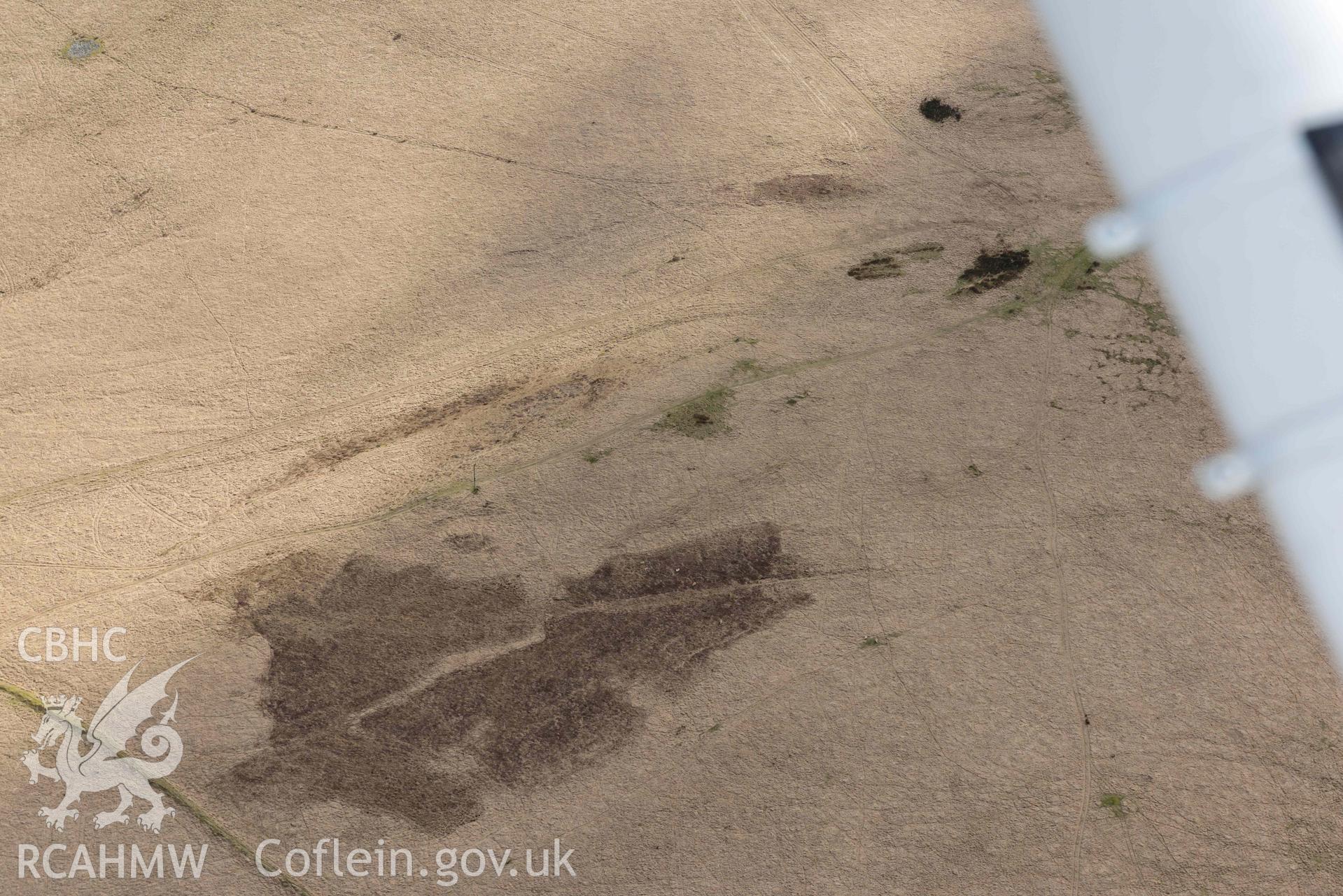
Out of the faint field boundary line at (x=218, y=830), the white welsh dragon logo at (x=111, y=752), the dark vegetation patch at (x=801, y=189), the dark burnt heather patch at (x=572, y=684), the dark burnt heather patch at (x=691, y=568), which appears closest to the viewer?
the faint field boundary line at (x=218, y=830)

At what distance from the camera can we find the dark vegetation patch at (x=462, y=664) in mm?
5383

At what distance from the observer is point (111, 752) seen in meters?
5.40

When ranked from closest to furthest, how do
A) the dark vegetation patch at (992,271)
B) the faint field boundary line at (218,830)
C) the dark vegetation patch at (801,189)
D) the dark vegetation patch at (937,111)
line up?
the faint field boundary line at (218,830) < the dark vegetation patch at (992,271) < the dark vegetation patch at (801,189) < the dark vegetation patch at (937,111)

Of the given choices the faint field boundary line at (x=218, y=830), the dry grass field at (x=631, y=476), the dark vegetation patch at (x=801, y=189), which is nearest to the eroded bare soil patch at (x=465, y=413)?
the dry grass field at (x=631, y=476)

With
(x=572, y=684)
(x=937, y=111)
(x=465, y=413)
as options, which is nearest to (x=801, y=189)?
(x=937, y=111)

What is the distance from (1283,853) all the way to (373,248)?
6.41 m

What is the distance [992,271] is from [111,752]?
19.7 feet

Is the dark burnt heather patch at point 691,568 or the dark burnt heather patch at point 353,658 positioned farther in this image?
the dark burnt heather patch at point 691,568

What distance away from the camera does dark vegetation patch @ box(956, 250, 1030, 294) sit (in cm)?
687

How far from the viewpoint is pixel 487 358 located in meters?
6.58

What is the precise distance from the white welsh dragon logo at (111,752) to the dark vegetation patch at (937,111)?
250 inches

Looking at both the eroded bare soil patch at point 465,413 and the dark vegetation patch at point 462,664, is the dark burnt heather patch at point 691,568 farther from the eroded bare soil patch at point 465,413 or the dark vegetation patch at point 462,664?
the eroded bare soil patch at point 465,413

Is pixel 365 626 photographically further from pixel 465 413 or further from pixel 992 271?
pixel 992 271

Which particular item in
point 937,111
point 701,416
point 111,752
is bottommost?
point 111,752
